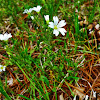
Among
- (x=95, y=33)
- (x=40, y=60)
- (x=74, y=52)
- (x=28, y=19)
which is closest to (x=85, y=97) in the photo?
(x=74, y=52)

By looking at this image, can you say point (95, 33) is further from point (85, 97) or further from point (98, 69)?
point (85, 97)

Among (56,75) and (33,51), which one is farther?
(33,51)

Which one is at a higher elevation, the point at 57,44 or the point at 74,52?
the point at 57,44

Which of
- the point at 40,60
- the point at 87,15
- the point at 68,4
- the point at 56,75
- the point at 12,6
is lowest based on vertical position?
the point at 56,75

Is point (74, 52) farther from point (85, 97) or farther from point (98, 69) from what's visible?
point (85, 97)

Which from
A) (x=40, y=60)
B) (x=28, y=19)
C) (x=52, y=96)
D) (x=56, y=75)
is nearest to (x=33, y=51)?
(x=40, y=60)

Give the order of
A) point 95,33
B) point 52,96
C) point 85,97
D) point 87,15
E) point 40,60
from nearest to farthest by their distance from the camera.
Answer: point 85,97, point 52,96, point 40,60, point 95,33, point 87,15

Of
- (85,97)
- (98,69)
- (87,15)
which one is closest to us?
(85,97)
